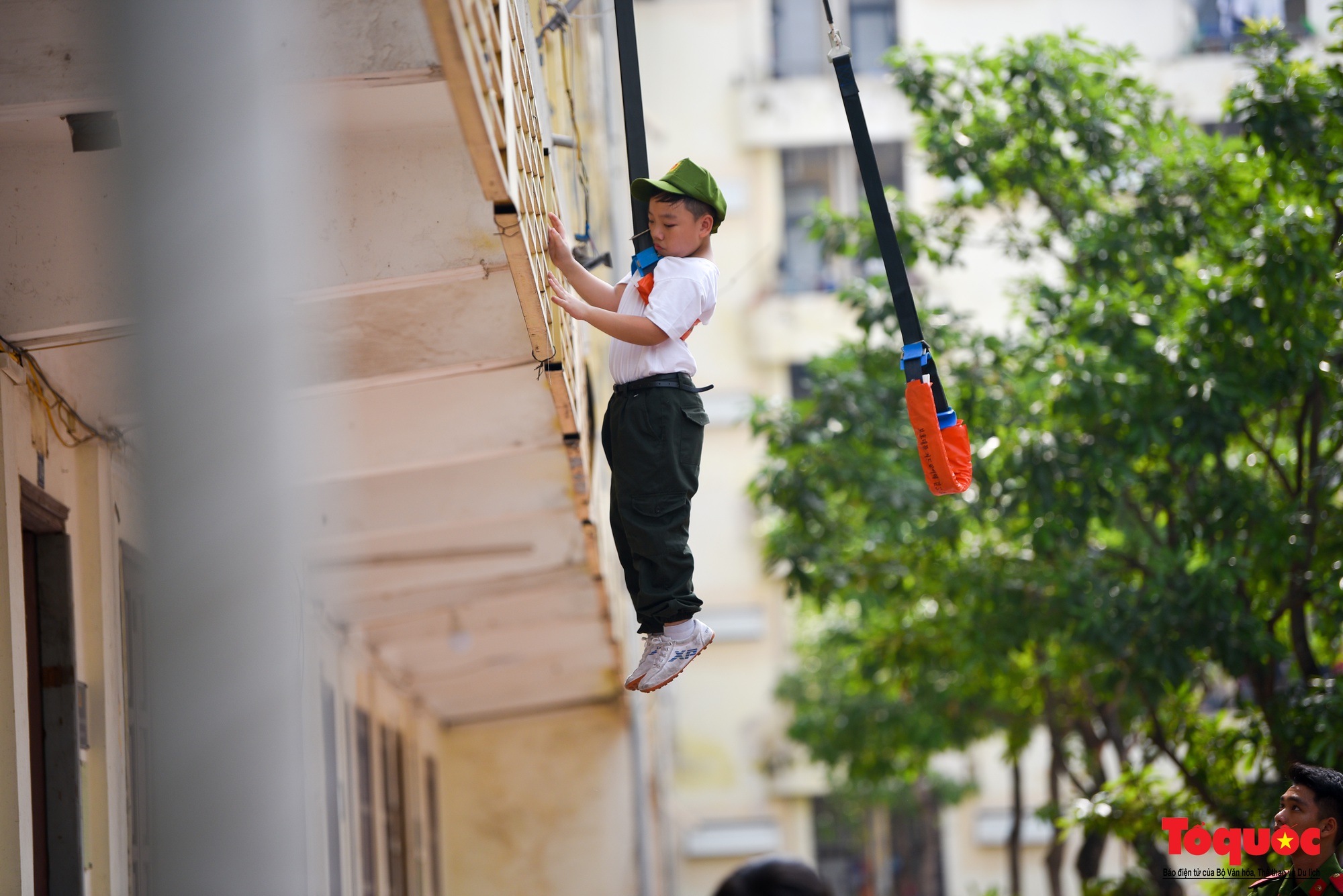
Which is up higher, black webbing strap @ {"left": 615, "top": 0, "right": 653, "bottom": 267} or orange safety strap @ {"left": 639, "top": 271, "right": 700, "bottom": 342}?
black webbing strap @ {"left": 615, "top": 0, "right": 653, "bottom": 267}

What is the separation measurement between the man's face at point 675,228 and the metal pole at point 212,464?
1.70 meters

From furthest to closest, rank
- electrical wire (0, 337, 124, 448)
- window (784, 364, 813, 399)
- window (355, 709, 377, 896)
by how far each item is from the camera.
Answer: window (784, 364, 813, 399), window (355, 709, 377, 896), electrical wire (0, 337, 124, 448)

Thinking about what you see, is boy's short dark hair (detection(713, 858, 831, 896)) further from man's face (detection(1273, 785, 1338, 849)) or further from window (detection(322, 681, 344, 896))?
window (detection(322, 681, 344, 896))

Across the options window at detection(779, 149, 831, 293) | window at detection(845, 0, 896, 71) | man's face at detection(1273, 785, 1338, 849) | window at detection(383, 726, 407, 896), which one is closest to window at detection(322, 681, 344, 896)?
window at detection(383, 726, 407, 896)

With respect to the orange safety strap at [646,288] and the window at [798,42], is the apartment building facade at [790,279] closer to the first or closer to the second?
the window at [798,42]

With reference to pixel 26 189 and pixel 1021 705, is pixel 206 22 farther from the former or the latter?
pixel 1021 705

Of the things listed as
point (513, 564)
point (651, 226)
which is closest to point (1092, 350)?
point (513, 564)

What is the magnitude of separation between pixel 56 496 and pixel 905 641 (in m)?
8.87

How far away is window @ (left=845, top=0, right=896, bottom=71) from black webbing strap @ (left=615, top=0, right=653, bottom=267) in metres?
23.7

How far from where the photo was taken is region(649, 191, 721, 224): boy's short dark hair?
165 inches

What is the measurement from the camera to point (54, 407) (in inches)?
222

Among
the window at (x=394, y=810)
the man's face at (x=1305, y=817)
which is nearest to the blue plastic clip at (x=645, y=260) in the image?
the man's face at (x=1305, y=817)

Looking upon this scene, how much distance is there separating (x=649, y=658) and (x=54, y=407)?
113 inches

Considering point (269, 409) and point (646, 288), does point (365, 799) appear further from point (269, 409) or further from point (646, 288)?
point (269, 409)
